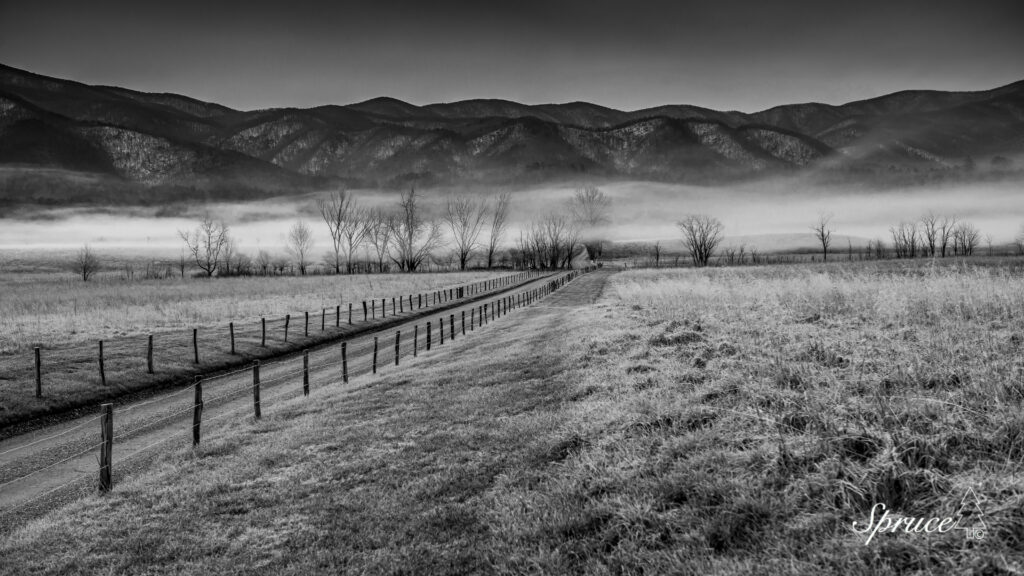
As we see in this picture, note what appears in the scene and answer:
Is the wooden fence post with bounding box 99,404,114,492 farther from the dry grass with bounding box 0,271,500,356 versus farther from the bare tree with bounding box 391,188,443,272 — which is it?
the bare tree with bounding box 391,188,443,272

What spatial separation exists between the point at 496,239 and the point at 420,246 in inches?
810

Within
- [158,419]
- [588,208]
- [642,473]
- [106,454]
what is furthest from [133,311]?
[588,208]

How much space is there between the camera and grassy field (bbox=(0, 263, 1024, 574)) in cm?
407

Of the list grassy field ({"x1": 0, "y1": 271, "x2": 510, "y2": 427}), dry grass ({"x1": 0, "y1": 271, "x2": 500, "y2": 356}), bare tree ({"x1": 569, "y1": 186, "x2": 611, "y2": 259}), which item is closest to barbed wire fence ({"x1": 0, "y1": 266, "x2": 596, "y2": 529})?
grassy field ({"x1": 0, "y1": 271, "x2": 510, "y2": 427})

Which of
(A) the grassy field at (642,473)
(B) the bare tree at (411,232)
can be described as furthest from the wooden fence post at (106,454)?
(B) the bare tree at (411,232)

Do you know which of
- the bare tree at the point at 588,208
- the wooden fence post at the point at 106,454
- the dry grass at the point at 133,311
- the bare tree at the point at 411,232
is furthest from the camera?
the bare tree at the point at 588,208

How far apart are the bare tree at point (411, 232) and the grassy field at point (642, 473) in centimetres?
9996

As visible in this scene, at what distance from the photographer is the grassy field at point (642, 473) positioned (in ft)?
13.4

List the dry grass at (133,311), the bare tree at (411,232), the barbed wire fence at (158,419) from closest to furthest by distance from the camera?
the barbed wire fence at (158,419) < the dry grass at (133,311) < the bare tree at (411,232)

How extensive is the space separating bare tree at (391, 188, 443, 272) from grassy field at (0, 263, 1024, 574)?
100.0m

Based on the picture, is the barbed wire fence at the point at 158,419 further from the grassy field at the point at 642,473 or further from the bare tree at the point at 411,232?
the bare tree at the point at 411,232

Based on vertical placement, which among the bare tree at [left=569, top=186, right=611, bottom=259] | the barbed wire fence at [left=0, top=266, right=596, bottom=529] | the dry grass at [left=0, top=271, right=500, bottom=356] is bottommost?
the barbed wire fence at [left=0, top=266, right=596, bottom=529]

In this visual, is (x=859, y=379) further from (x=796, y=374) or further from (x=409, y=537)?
(x=409, y=537)

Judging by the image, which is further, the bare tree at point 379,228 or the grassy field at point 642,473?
the bare tree at point 379,228
